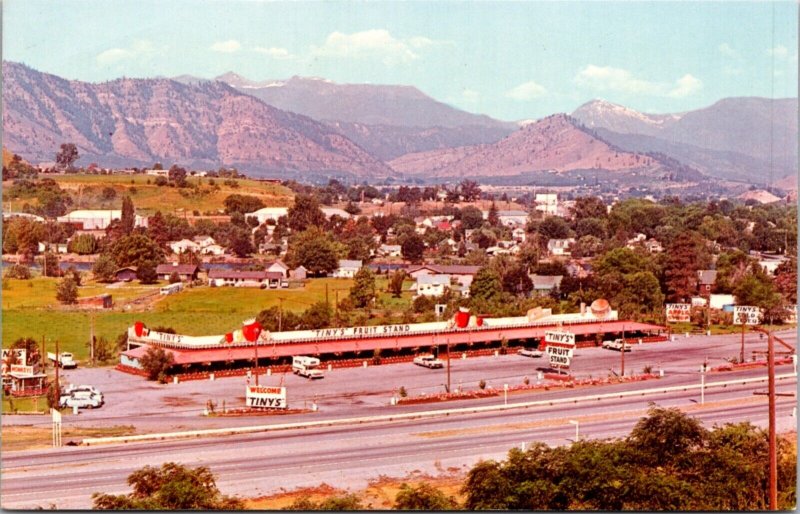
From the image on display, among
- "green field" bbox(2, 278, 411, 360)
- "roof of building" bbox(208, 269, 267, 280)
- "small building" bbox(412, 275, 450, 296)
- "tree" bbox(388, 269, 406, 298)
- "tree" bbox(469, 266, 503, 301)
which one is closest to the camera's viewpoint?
"green field" bbox(2, 278, 411, 360)

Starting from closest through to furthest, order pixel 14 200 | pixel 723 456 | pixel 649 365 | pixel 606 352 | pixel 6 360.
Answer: pixel 723 456
pixel 6 360
pixel 649 365
pixel 606 352
pixel 14 200

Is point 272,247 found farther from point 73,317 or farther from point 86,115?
point 86,115

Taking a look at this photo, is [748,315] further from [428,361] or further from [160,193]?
[160,193]

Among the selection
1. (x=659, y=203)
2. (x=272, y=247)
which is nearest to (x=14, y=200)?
(x=272, y=247)

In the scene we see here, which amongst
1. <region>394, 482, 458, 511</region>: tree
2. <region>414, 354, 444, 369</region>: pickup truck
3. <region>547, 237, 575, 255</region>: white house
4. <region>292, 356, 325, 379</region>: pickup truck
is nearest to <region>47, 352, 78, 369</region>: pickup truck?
<region>292, 356, 325, 379</region>: pickup truck

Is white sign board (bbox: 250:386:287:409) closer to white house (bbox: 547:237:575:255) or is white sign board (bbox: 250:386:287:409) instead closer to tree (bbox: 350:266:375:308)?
tree (bbox: 350:266:375:308)

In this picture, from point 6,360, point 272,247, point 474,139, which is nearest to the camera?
point 6,360
